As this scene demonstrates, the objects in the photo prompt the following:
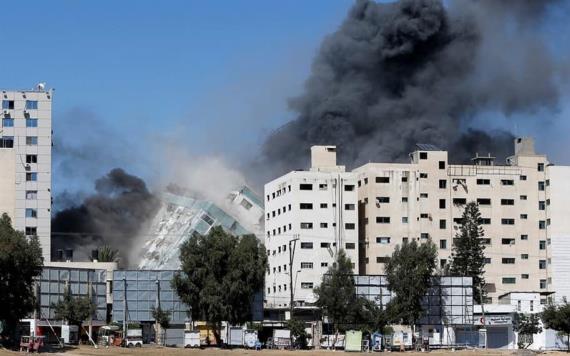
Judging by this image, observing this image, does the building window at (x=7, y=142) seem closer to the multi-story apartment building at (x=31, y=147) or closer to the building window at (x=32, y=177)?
the multi-story apartment building at (x=31, y=147)

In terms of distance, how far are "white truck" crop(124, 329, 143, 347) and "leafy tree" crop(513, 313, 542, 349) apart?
167 feet

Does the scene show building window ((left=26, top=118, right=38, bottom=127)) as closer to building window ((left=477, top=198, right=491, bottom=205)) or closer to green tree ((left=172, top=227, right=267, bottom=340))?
green tree ((left=172, top=227, right=267, bottom=340))

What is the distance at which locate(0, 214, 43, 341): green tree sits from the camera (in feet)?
352

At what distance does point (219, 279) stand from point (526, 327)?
43.9 m

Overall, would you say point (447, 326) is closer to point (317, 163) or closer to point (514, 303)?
point (514, 303)

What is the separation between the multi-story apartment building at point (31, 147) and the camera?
181 meters

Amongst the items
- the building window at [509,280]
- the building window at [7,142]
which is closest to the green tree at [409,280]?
the building window at [509,280]

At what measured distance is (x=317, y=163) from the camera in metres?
194

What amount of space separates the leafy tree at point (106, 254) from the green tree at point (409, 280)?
57102mm

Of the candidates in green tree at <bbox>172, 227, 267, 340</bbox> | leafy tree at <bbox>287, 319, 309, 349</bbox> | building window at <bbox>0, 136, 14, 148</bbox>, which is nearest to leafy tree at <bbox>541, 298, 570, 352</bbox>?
leafy tree at <bbox>287, 319, 309, 349</bbox>

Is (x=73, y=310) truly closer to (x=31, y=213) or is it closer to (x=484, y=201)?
(x=31, y=213)

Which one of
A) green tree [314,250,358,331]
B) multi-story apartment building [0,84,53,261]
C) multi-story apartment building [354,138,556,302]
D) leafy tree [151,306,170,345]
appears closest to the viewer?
leafy tree [151,306,170,345]

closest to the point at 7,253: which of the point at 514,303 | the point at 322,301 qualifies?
the point at 322,301

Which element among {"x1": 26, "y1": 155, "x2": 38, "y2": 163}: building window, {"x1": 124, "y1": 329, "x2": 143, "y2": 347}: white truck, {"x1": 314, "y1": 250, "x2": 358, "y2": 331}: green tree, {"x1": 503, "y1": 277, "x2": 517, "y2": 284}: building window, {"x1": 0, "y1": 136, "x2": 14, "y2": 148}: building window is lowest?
{"x1": 124, "y1": 329, "x2": 143, "y2": 347}: white truck
